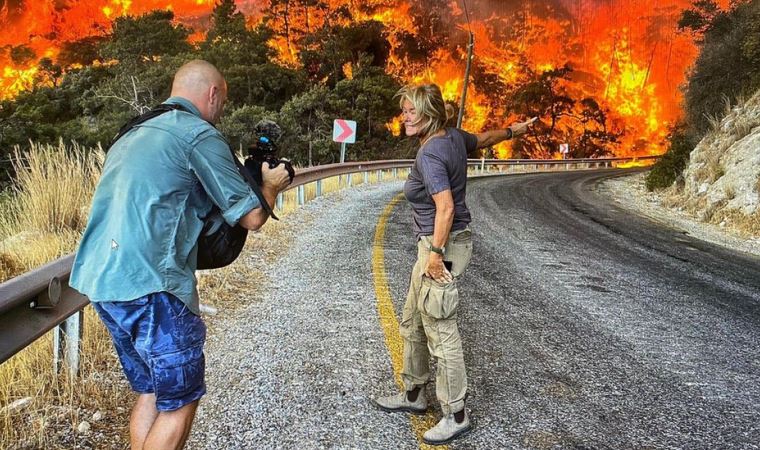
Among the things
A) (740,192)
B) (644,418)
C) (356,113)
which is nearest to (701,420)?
(644,418)

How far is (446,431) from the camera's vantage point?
2.80m

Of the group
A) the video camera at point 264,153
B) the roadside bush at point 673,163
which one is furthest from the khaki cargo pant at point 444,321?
the roadside bush at point 673,163

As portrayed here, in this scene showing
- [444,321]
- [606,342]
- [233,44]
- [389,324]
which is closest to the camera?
[444,321]

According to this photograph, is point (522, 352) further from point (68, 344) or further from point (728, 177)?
point (728, 177)

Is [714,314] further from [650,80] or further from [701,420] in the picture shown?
[650,80]

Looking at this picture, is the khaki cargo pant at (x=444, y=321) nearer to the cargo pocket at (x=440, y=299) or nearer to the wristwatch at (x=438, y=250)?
the cargo pocket at (x=440, y=299)

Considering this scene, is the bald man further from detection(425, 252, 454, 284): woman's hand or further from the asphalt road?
the asphalt road

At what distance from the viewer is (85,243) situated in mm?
1908

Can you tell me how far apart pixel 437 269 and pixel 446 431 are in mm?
882

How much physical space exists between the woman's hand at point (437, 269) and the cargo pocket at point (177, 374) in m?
1.32

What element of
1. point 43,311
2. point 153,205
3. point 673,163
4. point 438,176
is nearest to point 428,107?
point 438,176

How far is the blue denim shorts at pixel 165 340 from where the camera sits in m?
1.87

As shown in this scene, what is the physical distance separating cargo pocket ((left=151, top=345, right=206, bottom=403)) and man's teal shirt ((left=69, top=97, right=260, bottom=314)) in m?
0.20

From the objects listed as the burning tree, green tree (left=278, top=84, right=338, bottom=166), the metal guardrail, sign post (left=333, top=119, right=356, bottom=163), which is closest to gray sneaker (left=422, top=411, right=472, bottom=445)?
the metal guardrail
